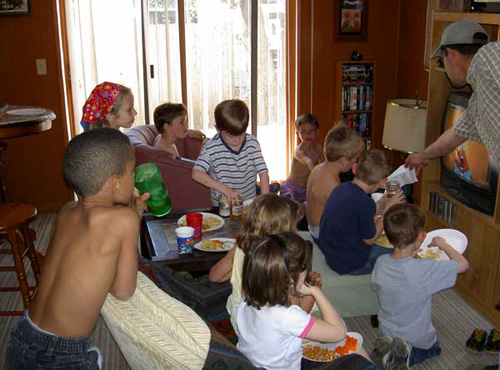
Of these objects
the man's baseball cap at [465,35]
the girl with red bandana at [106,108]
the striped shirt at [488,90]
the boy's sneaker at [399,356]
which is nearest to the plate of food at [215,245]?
the boy's sneaker at [399,356]

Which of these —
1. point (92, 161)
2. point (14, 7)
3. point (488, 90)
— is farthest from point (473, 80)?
point (14, 7)

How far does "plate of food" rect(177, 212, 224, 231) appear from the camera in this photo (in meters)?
3.08

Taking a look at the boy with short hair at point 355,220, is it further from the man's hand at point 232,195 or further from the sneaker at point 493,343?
the sneaker at point 493,343

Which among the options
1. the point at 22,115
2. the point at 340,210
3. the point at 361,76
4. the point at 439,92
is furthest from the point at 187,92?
the point at 340,210

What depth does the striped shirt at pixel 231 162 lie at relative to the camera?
143 inches

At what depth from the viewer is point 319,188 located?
347 cm

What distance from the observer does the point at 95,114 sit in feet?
11.4

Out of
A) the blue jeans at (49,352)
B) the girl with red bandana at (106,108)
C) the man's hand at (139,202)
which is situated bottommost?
the blue jeans at (49,352)

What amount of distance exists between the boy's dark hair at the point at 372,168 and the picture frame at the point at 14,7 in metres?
3.53

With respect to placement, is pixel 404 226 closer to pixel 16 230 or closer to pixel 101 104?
pixel 101 104

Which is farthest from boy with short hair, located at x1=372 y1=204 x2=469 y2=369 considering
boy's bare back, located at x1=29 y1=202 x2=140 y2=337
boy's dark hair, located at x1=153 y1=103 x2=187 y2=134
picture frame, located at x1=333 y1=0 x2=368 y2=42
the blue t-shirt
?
picture frame, located at x1=333 y1=0 x2=368 y2=42

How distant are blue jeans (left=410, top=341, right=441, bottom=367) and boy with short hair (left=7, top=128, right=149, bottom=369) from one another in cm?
172

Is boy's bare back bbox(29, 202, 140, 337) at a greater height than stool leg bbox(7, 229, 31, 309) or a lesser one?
greater

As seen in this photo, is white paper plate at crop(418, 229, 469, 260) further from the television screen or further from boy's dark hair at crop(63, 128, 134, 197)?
boy's dark hair at crop(63, 128, 134, 197)
